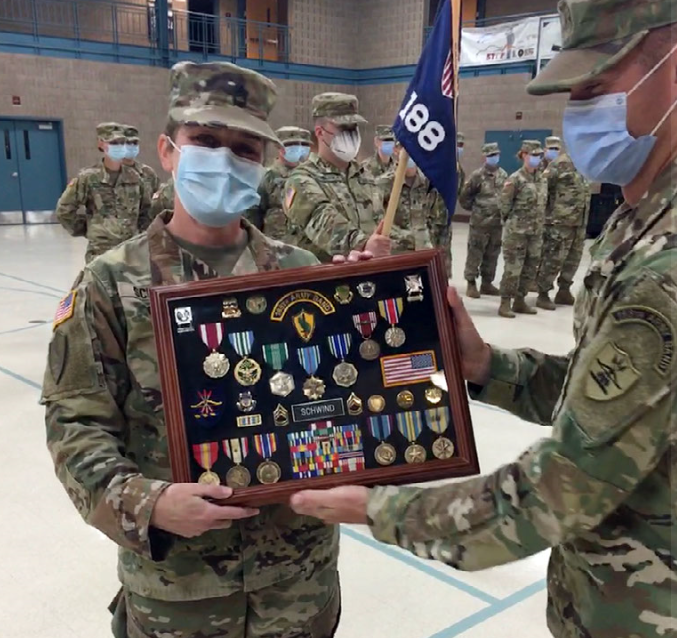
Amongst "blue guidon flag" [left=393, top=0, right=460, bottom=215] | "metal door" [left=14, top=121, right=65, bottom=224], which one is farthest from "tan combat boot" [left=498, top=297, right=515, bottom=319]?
"metal door" [left=14, top=121, right=65, bottom=224]

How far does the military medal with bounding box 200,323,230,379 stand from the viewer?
1232 mm

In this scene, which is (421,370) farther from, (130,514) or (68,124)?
(68,124)

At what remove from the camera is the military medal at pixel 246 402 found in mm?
1233

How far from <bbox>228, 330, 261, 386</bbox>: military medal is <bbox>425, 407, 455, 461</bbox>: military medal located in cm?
33

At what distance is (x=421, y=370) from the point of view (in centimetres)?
128

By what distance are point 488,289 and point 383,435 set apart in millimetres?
7513

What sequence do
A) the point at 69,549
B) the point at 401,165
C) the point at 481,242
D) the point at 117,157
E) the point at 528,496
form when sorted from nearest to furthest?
the point at 528,496 → the point at 401,165 → the point at 69,549 → the point at 117,157 → the point at 481,242

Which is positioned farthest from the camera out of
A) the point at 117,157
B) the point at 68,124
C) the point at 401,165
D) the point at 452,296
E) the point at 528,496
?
the point at 68,124

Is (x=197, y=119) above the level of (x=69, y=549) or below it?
above

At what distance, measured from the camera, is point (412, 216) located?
6223 millimetres

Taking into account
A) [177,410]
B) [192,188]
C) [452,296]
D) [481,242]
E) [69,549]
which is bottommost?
[69,549]

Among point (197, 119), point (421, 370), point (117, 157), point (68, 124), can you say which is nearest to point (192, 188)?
point (197, 119)

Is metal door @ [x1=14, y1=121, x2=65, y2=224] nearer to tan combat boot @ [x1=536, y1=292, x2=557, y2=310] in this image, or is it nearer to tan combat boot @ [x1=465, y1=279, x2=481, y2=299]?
tan combat boot @ [x1=465, y1=279, x2=481, y2=299]

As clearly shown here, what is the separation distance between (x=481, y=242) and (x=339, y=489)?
24.5 feet
